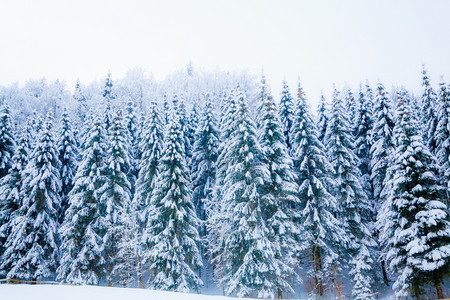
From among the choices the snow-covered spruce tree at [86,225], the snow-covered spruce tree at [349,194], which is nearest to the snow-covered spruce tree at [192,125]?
the snow-covered spruce tree at [86,225]

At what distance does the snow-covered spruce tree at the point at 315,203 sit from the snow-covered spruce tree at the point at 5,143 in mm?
29660

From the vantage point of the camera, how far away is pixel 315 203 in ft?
83.6

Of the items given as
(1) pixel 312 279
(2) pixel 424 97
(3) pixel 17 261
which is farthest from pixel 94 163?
(2) pixel 424 97

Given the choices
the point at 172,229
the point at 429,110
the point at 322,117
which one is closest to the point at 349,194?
the point at 429,110

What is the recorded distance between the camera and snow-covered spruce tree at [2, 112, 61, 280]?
26.5m

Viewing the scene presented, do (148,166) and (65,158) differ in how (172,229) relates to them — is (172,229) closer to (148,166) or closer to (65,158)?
(148,166)

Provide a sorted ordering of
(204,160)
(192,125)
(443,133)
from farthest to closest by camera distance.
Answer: (192,125) < (204,160) < (443,133)

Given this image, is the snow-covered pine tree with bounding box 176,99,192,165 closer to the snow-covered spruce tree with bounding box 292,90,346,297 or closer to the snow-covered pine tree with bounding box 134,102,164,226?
the snow-covered pine tree with bounding box 134,102,164,226

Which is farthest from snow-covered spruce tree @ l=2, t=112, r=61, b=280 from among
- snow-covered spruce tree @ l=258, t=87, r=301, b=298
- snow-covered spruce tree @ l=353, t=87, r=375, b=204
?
snow-covered spruce tree @ l=353, t=87, r=375, b=204

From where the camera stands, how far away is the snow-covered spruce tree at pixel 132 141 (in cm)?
3478

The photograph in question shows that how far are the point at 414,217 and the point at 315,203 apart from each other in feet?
24.2

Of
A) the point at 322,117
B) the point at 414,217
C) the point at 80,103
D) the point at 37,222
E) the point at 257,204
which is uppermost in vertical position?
the point at 80,103

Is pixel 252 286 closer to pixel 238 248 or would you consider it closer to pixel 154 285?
pixel 238 248

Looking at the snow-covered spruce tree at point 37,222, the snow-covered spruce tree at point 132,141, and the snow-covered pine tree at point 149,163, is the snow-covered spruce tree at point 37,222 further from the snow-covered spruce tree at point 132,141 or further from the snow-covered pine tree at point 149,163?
the snow-covered pine tree at point 149,163
